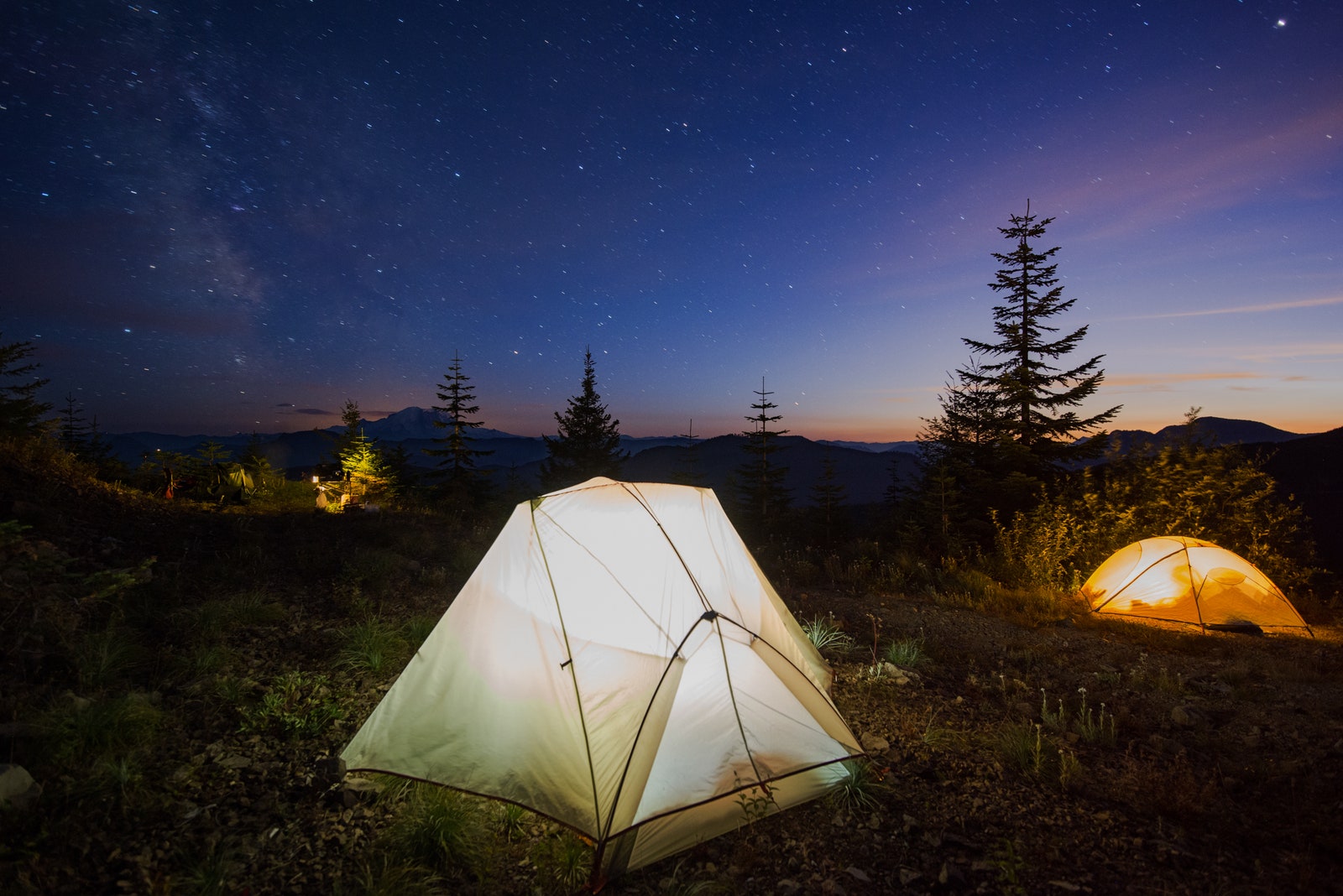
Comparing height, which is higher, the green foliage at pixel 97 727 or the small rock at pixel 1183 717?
the green foliage at pixel 97 727

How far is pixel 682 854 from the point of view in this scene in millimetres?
3242

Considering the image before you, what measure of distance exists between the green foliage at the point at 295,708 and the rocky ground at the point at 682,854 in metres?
0.02

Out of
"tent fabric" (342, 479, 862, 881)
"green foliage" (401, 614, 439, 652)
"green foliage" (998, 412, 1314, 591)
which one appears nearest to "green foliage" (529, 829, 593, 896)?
"tent fabric" (342, 479, 862, 881)

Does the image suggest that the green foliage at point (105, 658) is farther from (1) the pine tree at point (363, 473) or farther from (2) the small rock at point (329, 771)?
(1) the pine tree at point (363, 473)

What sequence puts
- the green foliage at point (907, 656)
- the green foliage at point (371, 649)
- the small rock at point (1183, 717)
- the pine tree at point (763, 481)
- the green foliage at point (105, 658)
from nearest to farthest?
the green foliage at point (105, 658), the small rock at point (1183, 717), the green foliage at point (371, 649), the green foliage at point (907, 656), the pine tree at point (763, 481)

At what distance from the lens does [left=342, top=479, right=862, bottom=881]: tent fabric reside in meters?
3.36

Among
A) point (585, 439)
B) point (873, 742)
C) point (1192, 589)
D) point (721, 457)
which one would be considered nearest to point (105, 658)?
point (873, 742)

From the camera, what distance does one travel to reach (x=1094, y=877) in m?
2.84

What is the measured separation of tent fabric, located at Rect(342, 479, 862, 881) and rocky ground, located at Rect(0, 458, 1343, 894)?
0.76ft

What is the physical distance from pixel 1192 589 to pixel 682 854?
320 inches

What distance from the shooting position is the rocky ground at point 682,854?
2.86 m

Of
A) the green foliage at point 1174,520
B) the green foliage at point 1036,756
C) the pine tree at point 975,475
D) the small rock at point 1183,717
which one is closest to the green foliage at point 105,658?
the green foliage at point 1036,756

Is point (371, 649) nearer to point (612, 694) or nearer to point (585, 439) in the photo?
point (612, 694)

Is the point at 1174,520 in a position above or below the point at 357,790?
above
